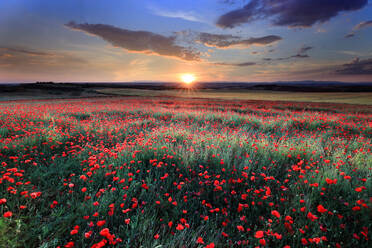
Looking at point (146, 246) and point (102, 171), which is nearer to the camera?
point (146, 246)

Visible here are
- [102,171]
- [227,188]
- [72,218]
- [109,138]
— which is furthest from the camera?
[109,138]

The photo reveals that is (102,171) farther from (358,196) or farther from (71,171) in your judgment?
(358,196)

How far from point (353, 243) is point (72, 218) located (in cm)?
321

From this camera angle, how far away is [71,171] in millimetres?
3314

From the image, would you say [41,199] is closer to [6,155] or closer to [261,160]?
[6,155]

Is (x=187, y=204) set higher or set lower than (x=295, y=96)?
lower

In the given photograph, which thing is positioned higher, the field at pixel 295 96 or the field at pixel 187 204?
the field at pixel 295 96

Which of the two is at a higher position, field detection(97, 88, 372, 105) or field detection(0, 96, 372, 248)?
field detection(97, 88, 372, 105)

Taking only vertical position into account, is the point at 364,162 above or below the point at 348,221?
above

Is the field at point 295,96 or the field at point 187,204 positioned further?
the field at point 295,96

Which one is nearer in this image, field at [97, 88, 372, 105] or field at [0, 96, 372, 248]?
field at [0, 96, 372, 248]

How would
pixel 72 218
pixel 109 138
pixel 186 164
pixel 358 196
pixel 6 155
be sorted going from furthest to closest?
pixel 109 138
pixel 6 155
pixel 186 164
pixel 358 196
pixel 72 218

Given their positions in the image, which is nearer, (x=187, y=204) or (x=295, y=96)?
(x=187, y=204)

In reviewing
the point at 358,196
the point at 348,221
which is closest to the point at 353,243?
the point at 348,221
